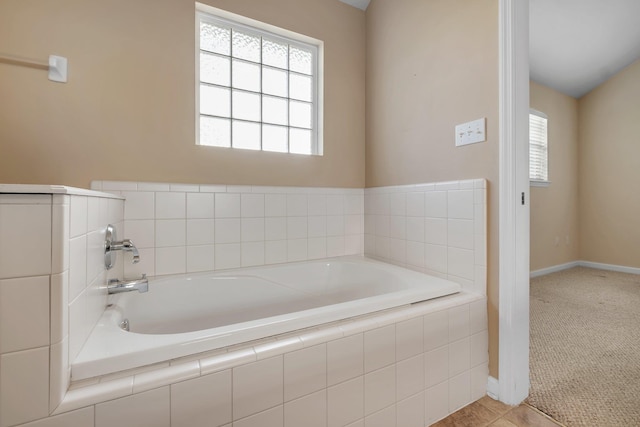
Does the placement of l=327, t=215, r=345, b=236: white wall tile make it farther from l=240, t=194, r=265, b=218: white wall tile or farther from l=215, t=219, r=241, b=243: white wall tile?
l=215, t=219, r=241, b=243: white wall tile

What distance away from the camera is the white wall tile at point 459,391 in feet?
3.89

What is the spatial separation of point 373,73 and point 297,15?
0.70 metres

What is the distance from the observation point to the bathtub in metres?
0.75

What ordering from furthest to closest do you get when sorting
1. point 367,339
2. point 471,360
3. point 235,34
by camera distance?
point 235,34 → point 471,360 → point 367,339

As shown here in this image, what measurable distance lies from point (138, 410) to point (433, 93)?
1931 mm

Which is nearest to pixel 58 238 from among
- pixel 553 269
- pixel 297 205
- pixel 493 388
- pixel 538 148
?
pixel 297 205

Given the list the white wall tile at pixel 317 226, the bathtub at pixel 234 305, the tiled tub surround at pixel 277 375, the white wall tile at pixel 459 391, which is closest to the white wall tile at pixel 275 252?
the bathtub at pixel 234 305

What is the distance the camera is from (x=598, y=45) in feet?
9.90

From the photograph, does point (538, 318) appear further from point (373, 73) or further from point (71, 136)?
point (71, 136)

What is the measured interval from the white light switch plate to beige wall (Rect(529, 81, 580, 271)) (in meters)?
2.59

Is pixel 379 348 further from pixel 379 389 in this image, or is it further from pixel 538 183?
pixel 538 183

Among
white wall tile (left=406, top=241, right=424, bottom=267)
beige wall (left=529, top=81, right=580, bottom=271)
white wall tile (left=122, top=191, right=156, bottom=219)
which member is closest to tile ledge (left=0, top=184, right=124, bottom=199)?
white wall tile (left=122, top=191, right=156, bottom=219)

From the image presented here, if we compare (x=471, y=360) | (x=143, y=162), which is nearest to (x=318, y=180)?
(x=143, y=162)

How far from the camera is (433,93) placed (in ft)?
5.32
